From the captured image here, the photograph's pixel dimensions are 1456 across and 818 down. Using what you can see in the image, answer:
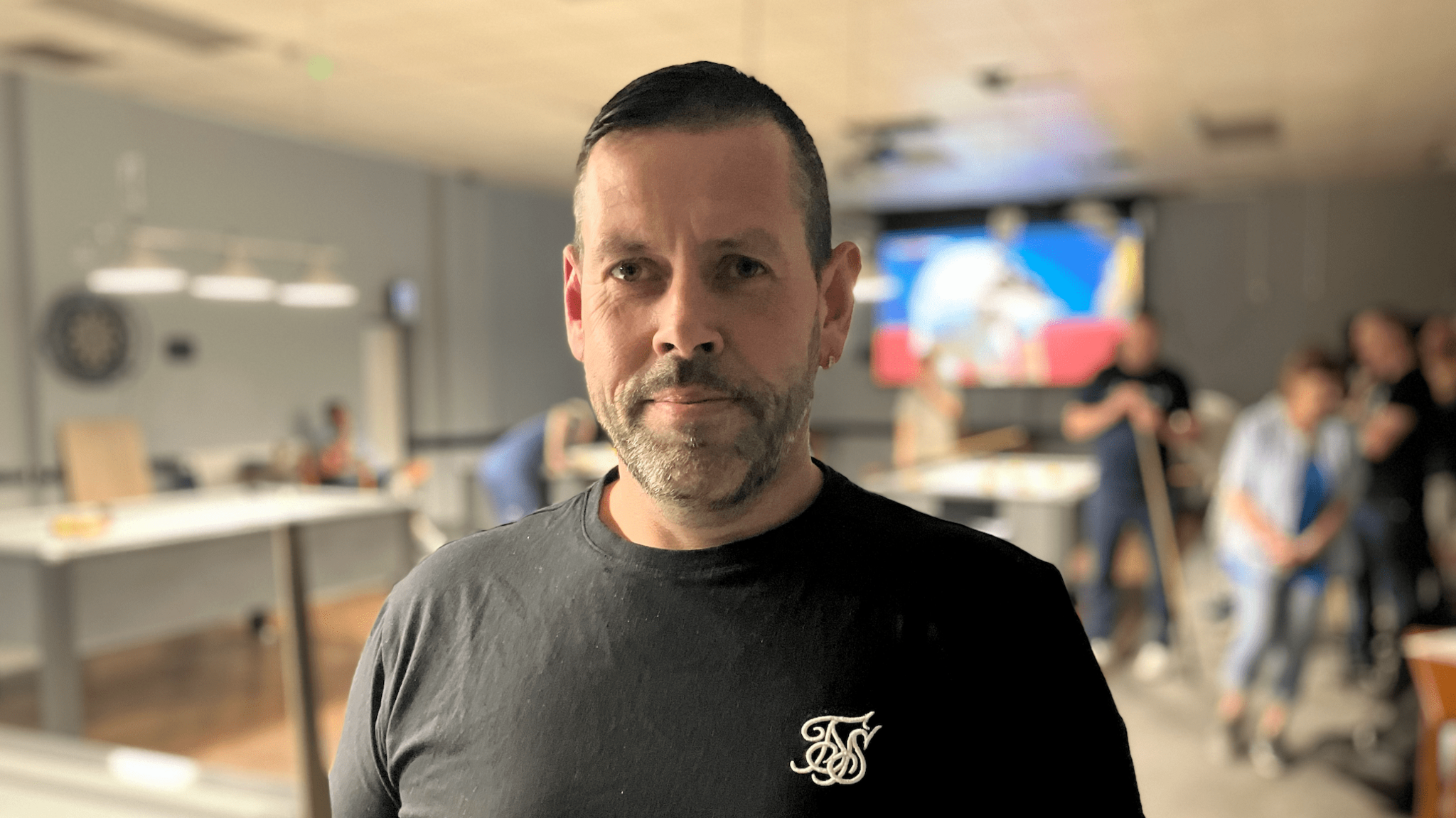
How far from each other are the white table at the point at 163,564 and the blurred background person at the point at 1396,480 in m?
4.39

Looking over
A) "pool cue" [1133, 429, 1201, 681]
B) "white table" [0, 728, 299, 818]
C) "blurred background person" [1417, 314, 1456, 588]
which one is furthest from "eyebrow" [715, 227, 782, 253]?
"blurred background person" [1417, 314, 1456, 588]

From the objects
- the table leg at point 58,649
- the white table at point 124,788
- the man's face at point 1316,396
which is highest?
the man's face at point 1316,396

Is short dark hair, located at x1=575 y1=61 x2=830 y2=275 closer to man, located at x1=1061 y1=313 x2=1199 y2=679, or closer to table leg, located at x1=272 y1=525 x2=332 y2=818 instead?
table leg, located at x1=272 y1=525 x2=332 y2=818

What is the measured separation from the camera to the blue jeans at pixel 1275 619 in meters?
3.30

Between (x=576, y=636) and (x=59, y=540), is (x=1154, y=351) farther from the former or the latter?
(x=59, y=540)

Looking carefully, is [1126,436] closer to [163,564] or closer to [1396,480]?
[1396,480]

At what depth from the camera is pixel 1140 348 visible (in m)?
4.43

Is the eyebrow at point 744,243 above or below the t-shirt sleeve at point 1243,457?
above

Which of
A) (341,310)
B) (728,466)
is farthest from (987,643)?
(341,310)

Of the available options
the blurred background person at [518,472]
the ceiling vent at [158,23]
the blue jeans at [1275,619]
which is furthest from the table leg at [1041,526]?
the ceiling vent at [158,23]

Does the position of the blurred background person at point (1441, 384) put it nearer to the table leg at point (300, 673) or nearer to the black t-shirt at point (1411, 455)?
the black t-shirt at point (1411, 455)

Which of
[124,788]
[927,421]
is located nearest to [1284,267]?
[927,421]

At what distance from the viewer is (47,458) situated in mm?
5547

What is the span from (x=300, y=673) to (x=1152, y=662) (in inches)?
174
